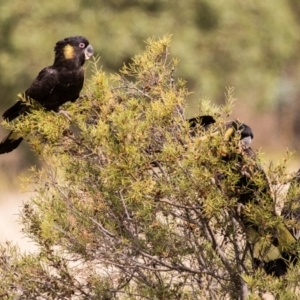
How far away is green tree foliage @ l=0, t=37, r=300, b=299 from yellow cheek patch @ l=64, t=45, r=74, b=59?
28.5 inches

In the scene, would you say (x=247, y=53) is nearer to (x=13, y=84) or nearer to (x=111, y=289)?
(x=13, y=84)

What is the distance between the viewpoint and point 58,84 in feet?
16.5

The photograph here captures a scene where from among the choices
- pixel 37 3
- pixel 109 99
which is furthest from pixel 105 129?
pixel 37 3

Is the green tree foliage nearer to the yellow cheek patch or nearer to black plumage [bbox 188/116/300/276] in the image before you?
black plumage [bbox 188/116/300/276]

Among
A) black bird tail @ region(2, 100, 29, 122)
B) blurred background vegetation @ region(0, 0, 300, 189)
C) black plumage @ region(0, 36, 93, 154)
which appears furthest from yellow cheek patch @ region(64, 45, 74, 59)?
blurred background vegetation @ region(0, 0, 300, 189)

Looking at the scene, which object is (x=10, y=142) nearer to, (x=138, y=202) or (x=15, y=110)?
(x=15, y=110)

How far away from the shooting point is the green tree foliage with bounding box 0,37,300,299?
385 cm

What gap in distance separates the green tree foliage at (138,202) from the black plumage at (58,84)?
465mm

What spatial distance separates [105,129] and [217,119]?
1.57 feet

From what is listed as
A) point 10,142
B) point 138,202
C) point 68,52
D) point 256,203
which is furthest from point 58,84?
point 256,203

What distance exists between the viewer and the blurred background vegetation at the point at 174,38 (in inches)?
569

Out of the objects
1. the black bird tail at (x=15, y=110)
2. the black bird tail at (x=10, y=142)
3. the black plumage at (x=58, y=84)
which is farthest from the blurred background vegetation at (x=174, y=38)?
the black bird tail at (x=15, y=110)

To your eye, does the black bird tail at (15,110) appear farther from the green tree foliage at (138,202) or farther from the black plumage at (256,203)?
the black plumage at (256,203)

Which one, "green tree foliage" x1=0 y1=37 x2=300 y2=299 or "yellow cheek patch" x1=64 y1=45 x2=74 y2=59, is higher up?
"yellow cheek patch" x1=64 y1=45 x2=74 y2=59
